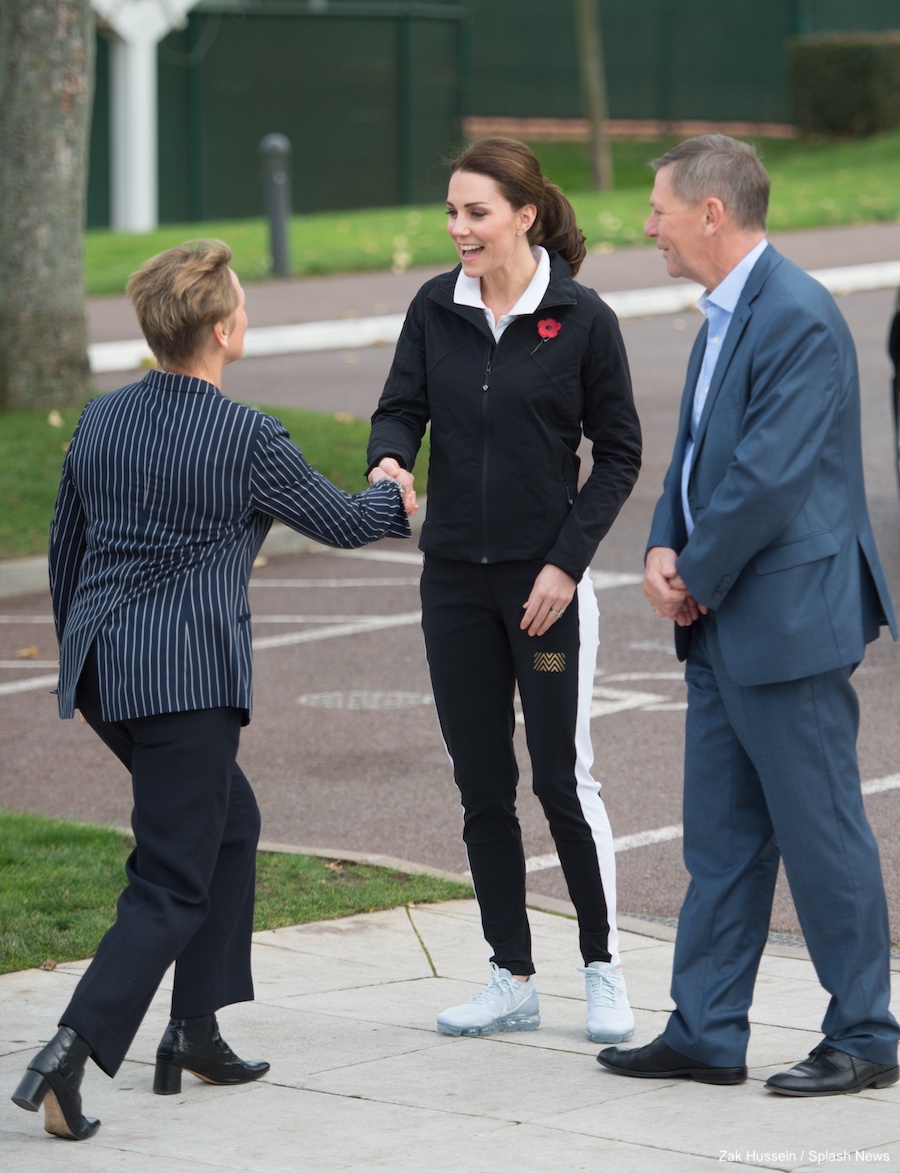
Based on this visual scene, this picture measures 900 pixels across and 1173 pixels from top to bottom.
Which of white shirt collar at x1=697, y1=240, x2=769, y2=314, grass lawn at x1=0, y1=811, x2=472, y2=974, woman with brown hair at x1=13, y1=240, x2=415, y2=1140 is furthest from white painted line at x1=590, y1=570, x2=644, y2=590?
woman with brown hair at x1=13, y1=240, x2=415, y2=1140

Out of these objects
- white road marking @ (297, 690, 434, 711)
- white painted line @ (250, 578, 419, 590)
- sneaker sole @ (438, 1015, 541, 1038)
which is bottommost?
sneaker sole @ (438, 1015, 541, 1038)

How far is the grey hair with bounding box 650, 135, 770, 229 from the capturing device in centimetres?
419

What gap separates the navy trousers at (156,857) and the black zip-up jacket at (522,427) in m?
0.83

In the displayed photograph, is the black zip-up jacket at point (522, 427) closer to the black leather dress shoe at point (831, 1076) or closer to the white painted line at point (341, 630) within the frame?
the black leather dress shoe at point (831, 1076)

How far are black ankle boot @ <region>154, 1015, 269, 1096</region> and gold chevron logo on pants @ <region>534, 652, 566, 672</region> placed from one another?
112 centimetres

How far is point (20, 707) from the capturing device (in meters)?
8.62

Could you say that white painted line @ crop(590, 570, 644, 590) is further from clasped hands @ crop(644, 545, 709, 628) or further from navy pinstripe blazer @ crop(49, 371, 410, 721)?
navy pinstripe blazer @ crop(49, 371, 410, 721)

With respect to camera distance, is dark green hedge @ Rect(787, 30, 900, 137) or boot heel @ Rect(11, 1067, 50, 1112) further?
dark green hedge @ Rect(787, 30, 900, 137)

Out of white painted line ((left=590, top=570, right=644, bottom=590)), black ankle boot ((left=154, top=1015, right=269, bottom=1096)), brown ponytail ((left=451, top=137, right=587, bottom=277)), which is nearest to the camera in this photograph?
black ankle boot ((left=154, top=1015, right=269, bottom=1096))

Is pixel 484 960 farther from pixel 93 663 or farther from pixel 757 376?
pixel 757 376

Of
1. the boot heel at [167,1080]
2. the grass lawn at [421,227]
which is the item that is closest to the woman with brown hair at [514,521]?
the boot heel at [167,1080]

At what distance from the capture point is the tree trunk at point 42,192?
12438mm

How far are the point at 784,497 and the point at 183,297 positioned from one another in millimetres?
1344

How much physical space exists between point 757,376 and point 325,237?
2074 cm
